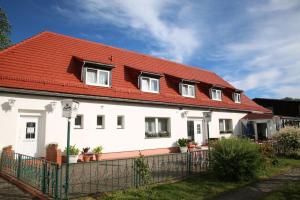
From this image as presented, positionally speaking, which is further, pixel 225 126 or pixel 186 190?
pixel 225 126

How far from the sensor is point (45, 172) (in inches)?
303

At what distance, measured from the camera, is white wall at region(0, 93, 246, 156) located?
13273 mm

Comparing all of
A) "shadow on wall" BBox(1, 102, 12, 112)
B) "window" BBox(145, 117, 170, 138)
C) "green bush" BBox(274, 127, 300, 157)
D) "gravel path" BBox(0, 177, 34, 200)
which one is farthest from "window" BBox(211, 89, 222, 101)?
"gravel path" BBox(0, 177, 34, 200)

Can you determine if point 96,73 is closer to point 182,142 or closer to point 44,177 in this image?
point 182,142

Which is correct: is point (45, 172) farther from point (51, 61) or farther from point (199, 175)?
point (51, 61)

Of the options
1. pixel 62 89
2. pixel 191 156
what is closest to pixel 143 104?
pixel 62 89

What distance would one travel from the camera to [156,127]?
66.8 ft

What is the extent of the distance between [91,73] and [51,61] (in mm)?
2559

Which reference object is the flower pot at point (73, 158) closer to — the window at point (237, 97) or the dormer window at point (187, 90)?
the dormer window at point (187, 90)

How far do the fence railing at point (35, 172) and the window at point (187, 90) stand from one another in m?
15.5

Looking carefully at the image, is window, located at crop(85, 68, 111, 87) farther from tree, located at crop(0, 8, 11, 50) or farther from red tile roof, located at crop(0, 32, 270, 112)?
tree, located at crop(0, 8, 11, 50)

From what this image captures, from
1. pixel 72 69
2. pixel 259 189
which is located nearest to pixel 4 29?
pixel 72 69

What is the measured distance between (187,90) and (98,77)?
9.38 meters

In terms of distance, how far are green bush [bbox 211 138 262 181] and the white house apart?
8025mm
